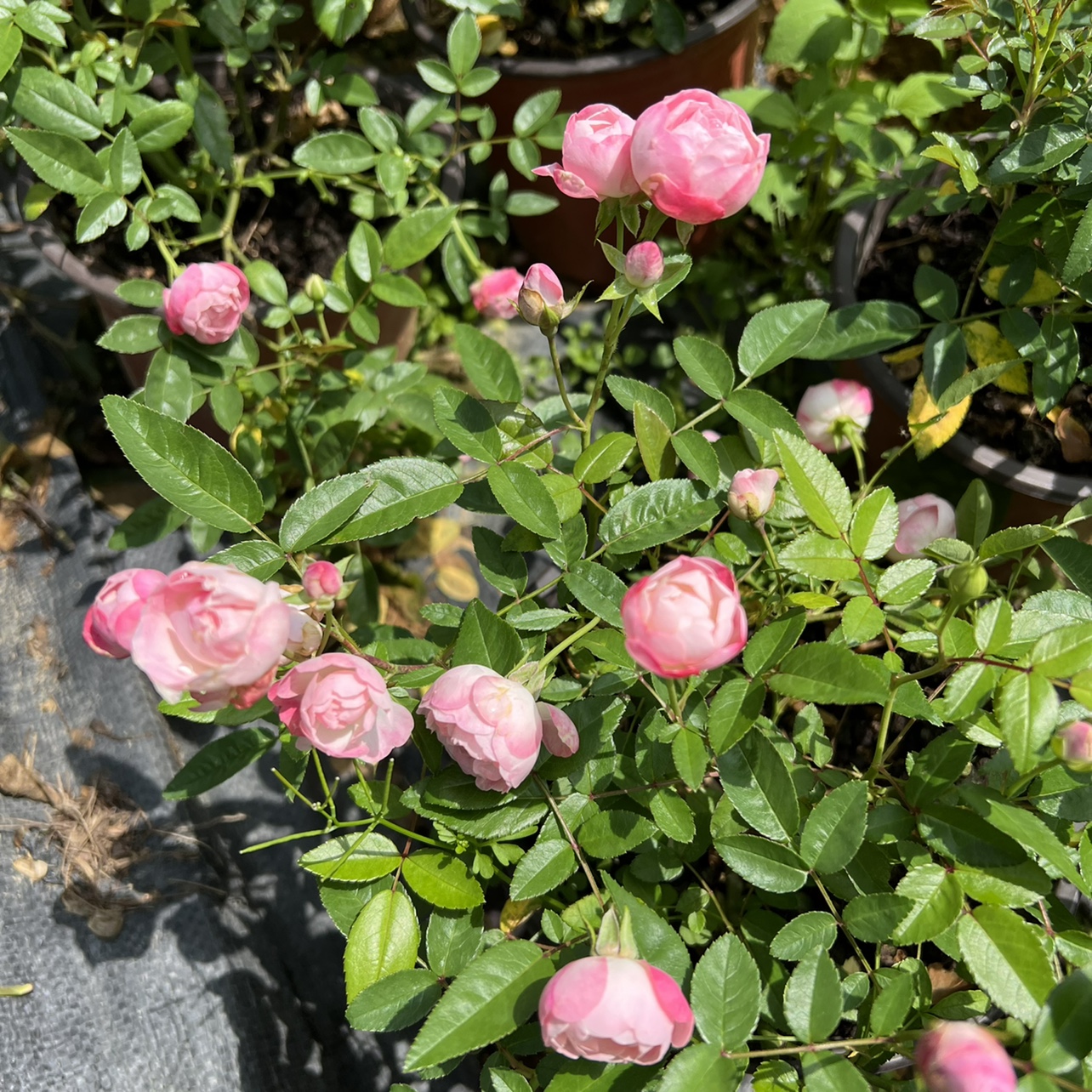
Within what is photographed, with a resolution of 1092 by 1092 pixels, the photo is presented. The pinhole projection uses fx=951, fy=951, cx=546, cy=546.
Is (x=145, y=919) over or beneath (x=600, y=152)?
beneath

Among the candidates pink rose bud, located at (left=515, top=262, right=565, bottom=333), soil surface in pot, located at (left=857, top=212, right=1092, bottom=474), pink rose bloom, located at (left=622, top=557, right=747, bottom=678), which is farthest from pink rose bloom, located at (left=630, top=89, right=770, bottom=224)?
A: soil surface in pot, located at (left=857, top=212, right=1092, bottom=474)

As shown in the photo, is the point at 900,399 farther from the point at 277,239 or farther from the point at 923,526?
the point at 277,239

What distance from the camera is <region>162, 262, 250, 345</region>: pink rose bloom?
88cm

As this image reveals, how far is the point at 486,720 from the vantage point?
572 millimetres

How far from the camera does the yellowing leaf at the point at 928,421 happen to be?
864mm

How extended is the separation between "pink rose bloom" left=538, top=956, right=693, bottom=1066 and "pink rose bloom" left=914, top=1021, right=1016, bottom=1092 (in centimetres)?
13

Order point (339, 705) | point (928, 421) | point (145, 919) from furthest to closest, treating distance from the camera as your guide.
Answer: point (145, 919)
point (928, 421)
point (339, 705)

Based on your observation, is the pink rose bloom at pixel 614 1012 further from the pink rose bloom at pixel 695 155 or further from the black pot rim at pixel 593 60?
the black pot rim at pixel 593 60

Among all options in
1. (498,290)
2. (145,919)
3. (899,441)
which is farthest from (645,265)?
(145,919)

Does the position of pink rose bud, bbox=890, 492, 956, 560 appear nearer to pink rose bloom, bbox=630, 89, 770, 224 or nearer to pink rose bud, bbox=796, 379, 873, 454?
pink rose bud, bbox=796, 379, 873, 454

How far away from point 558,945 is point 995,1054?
286 mm

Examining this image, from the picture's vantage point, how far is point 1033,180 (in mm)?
911

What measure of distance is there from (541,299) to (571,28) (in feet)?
2.95

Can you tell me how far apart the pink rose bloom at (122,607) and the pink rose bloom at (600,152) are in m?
0.37
